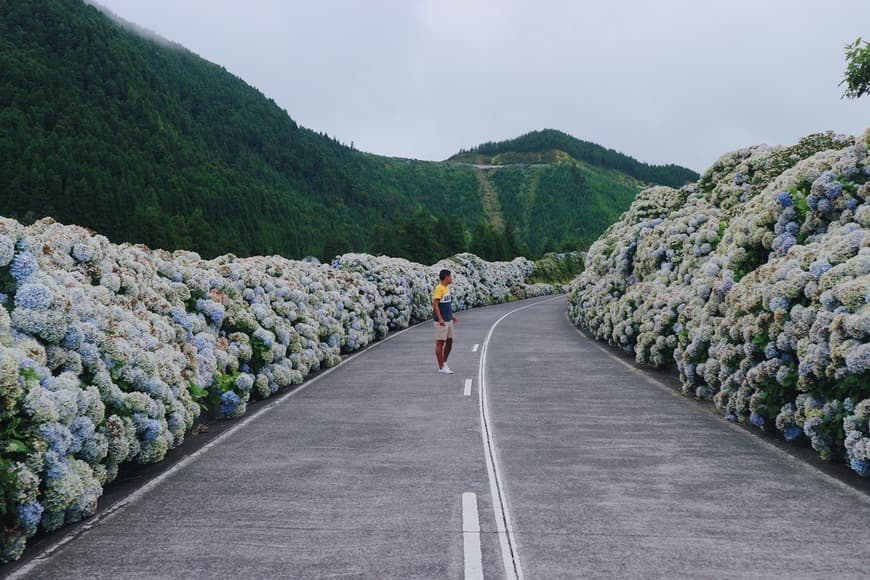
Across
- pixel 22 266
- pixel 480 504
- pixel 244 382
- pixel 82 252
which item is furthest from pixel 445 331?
pixel 22 266

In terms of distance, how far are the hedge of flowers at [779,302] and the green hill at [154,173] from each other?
2732 inches

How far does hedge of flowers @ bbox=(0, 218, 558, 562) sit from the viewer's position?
18.0 feet

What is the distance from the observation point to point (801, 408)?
325 inches

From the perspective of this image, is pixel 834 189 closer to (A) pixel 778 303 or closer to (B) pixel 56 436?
(A) pixel 778 303

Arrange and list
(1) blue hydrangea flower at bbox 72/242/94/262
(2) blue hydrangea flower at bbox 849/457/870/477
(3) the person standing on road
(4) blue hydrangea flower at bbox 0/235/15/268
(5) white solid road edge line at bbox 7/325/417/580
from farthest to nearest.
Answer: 1. (3) the person standing on road
2. (1) blue hydrangea flower at bbox 72/242/94/262
3. (2) blue hydrangea flower at bbox 849/457/870/477
4. (4) blue hydrangea flower at bbox 0/235/15/268
5. (5) white solid road edge line at bbox 7/325/417/580

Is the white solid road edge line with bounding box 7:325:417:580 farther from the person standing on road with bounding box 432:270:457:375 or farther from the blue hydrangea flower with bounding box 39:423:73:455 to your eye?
the person standing on road with bounding box 432:270:457:375

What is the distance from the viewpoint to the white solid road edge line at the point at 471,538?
4.80m

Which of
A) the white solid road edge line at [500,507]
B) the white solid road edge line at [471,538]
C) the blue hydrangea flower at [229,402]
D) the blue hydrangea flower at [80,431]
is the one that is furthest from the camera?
the blue hydrangea flower at [229,402]

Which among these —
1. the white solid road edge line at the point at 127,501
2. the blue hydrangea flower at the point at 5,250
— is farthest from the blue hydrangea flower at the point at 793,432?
the blue hydrangea flower at the point at 5,250

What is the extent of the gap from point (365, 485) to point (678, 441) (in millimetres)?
4374

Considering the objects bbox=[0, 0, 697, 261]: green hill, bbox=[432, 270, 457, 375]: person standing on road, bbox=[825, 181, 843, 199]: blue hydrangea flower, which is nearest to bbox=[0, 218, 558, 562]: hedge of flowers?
bbox=[432, 270, 457, 375]: person standing on road

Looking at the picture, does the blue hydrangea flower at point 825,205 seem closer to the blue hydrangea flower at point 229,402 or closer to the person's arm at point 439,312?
the person's arm at point 439,312

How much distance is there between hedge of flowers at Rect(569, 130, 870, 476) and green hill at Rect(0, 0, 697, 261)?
2732 inches

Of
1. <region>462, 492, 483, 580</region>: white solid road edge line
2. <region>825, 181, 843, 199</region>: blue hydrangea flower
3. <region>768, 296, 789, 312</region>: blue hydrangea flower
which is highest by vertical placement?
<region>825, 181, 843, 199</region>: blue hydrangea flower
